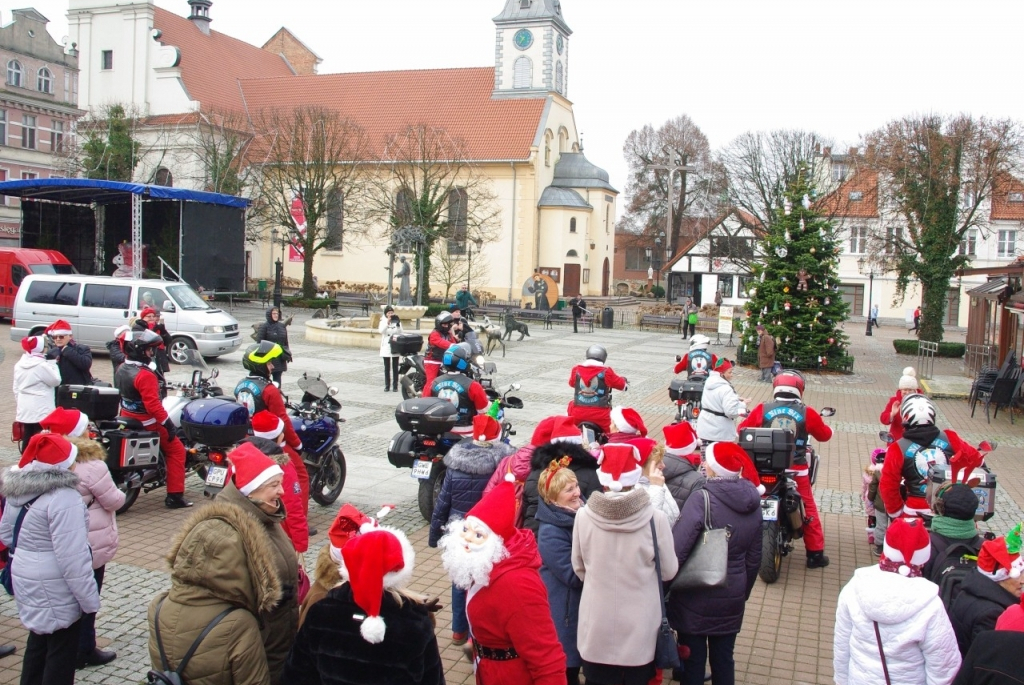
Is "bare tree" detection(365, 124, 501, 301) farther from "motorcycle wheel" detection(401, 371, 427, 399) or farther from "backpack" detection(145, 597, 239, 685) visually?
"backpack" detection(145, 597, 239, 685)

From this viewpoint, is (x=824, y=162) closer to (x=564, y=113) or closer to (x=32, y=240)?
(x=564, y=113)

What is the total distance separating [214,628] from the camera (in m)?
3.41

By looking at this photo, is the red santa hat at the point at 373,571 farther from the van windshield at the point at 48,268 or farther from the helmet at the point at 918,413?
the van windshield at the point at 48,268

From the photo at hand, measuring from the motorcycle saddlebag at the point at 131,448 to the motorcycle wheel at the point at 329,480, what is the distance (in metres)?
1.57

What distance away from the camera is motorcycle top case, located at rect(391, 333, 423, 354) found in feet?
56.7

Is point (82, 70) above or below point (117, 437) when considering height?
above

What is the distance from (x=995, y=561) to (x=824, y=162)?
41473mm

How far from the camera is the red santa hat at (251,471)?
3992 mm

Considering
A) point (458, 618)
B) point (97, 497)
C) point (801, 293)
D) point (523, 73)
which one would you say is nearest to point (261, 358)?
point (97, 497)

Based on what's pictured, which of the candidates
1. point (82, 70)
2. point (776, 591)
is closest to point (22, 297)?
point (776, 591)

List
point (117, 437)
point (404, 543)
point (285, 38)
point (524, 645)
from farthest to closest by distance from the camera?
point (285, 38) < point (117, 437) < point (524, 645) < point (404, 543)

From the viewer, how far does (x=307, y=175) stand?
141 ft

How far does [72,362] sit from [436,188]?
108ft

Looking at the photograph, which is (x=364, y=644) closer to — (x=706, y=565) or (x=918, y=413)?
(x=706, y=565)
